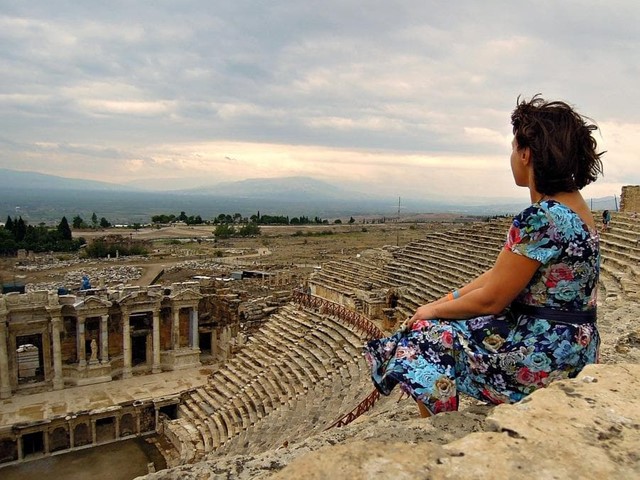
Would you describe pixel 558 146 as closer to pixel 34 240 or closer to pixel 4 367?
pixel 4 367

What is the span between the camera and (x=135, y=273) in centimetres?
4134

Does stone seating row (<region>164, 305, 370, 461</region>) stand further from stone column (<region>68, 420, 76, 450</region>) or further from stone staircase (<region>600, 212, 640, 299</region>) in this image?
stone staircase (<region>600, 212, 640, 299</region>)

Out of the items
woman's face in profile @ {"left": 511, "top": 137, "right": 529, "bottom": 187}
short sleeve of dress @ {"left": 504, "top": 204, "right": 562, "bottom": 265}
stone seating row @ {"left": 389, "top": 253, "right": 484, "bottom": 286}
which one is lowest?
stone seating row @ {"left": 389, "top": 253, "right": 484, "bottom": 286}

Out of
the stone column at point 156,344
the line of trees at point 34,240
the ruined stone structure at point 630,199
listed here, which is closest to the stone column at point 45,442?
the stone column at point 156,344

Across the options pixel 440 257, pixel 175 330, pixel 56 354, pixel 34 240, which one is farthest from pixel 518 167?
pixel 34 240

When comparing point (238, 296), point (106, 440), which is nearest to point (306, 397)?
point (106, 440)

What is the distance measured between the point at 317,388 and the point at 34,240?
52103mm

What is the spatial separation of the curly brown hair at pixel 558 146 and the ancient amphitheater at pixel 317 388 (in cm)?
121

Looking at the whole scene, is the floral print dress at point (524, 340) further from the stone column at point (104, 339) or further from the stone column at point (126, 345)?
the stone column at point (126, 345)

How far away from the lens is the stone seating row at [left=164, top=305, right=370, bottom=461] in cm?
1642

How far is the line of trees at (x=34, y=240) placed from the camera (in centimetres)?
5322

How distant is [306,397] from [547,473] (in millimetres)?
13469

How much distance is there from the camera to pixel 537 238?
3.21 metres

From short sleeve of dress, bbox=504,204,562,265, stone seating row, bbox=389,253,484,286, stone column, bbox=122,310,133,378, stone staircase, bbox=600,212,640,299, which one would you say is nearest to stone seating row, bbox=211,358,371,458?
stone seating row, bbox=389,253,484,286
